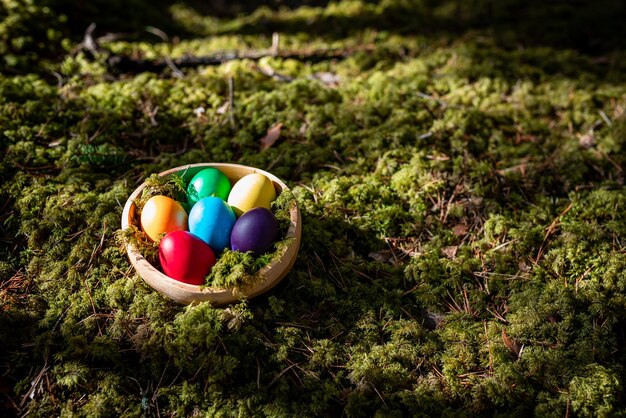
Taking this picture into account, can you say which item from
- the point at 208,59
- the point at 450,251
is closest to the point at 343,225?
the point at 450,251

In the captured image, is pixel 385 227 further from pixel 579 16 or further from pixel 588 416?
pixel 579 16

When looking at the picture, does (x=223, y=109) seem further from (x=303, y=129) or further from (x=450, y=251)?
(x=450, y=251)

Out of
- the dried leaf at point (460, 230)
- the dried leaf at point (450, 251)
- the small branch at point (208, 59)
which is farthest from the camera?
the small branch at point (208, 59)

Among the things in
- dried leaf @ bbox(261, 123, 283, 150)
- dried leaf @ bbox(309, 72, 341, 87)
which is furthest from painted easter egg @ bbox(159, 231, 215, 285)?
dried leaf @ bbox(309, 72, 341, 87)

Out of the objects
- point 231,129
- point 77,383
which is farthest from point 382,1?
point 77,383

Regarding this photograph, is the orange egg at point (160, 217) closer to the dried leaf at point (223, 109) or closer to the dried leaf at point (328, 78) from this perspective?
the dried leaf at point (223, 109)

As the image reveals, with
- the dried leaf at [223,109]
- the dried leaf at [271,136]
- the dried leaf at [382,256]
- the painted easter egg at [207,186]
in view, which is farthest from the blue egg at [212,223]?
the dried leaf at [223,109]

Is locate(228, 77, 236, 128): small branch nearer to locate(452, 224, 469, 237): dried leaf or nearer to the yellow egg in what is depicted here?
the yellow egg
